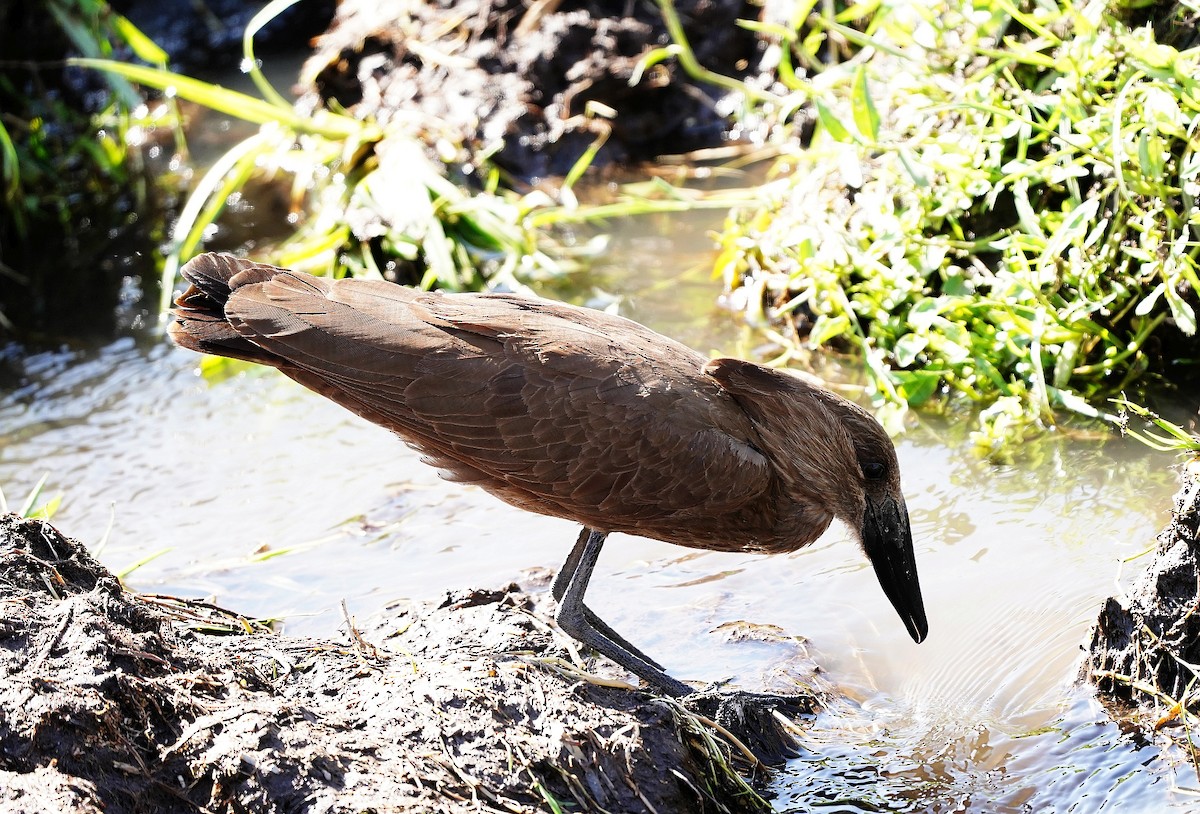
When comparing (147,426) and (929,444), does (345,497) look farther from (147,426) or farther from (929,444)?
(929,444)

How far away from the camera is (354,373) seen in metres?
3.54

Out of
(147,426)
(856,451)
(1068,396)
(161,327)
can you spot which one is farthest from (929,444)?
(161,327)

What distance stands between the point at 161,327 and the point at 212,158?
2.65m

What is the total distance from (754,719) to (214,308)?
2012mm

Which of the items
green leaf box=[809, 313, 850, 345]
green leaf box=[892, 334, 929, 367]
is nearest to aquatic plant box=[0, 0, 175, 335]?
green leaf box=[809, 313, 850, 345]

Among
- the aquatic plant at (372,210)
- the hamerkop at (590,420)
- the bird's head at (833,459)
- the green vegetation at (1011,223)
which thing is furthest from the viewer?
the aquatic plant at (372,210)

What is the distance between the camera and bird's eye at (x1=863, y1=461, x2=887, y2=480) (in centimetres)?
358

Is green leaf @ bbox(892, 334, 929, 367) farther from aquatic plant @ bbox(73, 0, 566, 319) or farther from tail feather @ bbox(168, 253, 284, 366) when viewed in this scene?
tail feather @ bbox(168, 253, 284, 366)

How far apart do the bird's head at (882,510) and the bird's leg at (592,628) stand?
70 centimetres

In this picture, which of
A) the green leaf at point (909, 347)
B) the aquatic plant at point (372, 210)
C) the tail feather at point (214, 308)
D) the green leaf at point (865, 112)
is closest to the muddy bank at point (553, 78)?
the aquatic plant at point (372, 210)

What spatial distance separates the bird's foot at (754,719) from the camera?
3.14 m

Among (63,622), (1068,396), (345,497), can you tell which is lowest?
(345,497)

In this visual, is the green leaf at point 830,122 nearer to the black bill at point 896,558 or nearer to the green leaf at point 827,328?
the green leaf at point 827,328

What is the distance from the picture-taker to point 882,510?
142 inches
